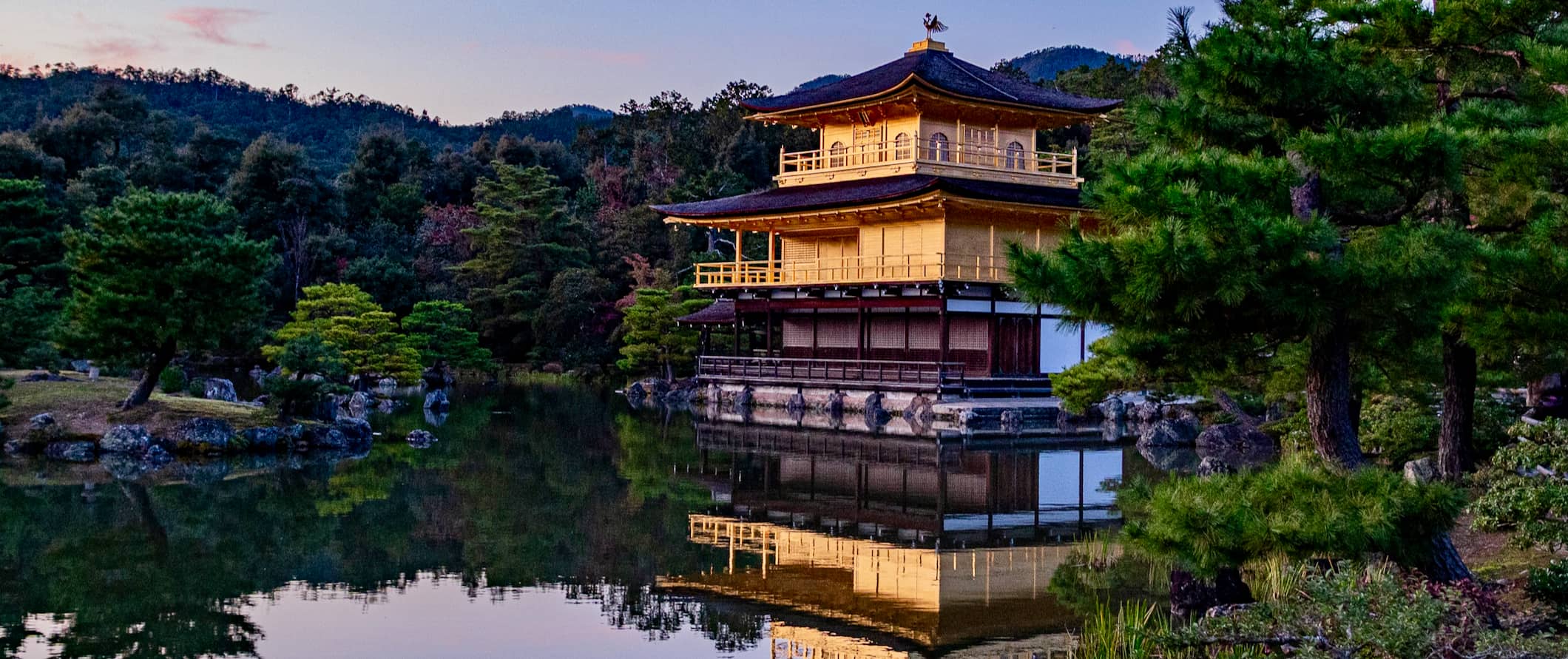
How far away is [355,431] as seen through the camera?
802 inches

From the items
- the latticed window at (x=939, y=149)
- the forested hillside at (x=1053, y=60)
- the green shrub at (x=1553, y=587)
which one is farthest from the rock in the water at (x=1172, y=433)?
the forested hillside at (x=1053, y=60)

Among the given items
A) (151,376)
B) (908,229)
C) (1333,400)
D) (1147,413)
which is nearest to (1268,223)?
(1333,400)

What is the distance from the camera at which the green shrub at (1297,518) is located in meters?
6.73

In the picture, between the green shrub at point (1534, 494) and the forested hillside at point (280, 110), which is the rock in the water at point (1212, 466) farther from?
the forested hillside at point (280, 110)

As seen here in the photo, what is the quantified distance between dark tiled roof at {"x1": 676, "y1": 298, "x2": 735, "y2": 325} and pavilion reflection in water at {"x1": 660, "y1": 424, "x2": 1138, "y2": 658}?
12.6 m

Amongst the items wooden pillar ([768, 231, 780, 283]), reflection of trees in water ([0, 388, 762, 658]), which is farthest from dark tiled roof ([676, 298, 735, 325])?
reflection of trees in water ([0, 388, 762, 658])

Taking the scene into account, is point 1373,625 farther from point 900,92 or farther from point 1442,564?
point 900,92

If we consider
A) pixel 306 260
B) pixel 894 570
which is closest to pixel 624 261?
pixel 306 260

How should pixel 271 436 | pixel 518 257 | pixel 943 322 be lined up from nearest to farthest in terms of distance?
pixel 271 436 < pixel 943 322 < pixel 518 257

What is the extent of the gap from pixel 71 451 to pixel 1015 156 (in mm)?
20223

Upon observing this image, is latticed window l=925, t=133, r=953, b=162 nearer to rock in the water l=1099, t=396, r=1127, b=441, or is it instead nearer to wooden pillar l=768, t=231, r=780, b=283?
wooden pillar l=768, t=231, r=780, b=283

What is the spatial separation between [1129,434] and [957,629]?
15866 millimetres

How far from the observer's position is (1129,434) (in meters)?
23.9

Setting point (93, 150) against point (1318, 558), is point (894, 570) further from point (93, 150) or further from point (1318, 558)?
point (93, 150)
